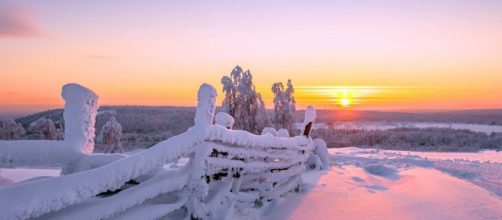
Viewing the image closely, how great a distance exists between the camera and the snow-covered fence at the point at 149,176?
8.30ft

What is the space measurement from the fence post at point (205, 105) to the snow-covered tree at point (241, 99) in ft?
59.6

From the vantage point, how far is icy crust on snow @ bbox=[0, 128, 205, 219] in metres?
2.30

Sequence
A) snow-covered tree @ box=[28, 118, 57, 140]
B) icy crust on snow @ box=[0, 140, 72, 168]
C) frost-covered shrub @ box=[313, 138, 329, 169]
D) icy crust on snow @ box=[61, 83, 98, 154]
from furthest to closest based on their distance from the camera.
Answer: snow-covered tree @ box=[28, 118, 57, 140], frost-covered shrub @ box=[313, 138, 329, 169], icy crust on snow @ box=[61, 83, 98, 154], icy crust on snow @ box=[0, 140, 72, 168]

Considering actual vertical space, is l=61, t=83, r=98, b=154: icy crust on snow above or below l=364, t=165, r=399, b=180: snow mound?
above

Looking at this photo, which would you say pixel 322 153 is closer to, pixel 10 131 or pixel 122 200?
pixel 122 200

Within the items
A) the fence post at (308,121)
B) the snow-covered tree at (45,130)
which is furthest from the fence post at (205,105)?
the snow-covered tree at (45,130)

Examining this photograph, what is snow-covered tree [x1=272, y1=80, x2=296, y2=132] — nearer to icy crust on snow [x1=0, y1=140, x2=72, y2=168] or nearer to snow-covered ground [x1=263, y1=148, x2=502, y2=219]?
snow-covered ground [x1=263, y1=148, x2=502, y2=219]

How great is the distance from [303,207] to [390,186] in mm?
2845

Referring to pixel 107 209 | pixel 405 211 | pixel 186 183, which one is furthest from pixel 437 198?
pixel 107 209

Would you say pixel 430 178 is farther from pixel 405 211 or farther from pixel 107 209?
pixel 107 209

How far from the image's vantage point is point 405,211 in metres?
5.88

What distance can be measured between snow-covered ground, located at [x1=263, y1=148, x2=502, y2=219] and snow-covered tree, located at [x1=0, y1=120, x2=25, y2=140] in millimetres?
15998

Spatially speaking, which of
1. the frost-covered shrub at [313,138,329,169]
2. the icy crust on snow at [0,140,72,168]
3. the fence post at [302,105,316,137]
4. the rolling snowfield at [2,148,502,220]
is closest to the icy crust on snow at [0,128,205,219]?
the icy crust on snow at [0,140,72,168]

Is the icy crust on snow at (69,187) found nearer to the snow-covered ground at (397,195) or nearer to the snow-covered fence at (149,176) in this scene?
the snow-covered fence at (149,176)
